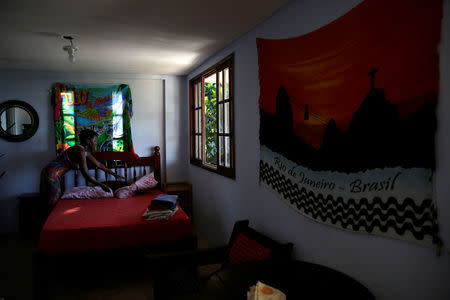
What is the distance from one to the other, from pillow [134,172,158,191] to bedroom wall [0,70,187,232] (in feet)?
1.87

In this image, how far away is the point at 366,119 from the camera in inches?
63.3

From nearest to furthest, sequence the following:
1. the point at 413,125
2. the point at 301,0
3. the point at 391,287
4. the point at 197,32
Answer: the point at 413,125
the point at 391,287
the point at 301,0
the point at 197,32

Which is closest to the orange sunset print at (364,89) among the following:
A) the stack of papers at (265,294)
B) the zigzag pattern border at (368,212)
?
the zigzag pattern border at (368,212)

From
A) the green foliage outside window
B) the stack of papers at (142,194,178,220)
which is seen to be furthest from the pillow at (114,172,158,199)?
the stack of papers at (142,194,178,220)

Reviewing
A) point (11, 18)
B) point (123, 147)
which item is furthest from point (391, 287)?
point (123, 147)

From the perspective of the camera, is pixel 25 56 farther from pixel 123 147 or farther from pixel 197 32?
pixel 197 32

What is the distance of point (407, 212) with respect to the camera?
1.41m

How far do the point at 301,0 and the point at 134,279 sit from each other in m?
3.18

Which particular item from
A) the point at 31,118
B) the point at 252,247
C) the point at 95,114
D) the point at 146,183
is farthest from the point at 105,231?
the point at 31,118

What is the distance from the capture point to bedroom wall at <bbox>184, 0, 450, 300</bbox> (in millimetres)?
1287

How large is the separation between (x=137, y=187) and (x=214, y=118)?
5.29 feet

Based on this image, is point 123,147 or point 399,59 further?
point 123,147

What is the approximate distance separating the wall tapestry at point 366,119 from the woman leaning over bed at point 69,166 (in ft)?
11.1

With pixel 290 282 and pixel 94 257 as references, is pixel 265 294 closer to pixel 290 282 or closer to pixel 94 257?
pixel 290 282
